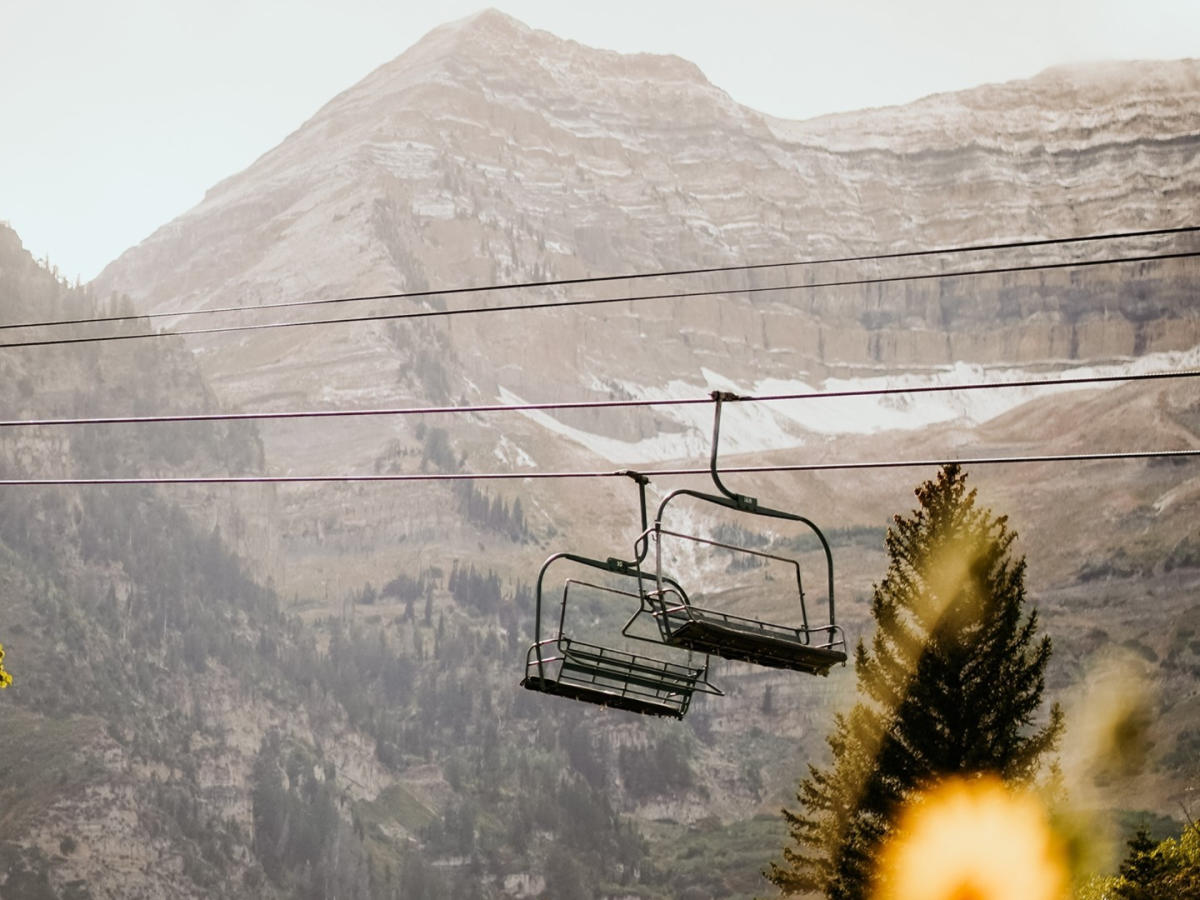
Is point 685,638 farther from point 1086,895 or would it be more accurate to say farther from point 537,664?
point 1086,895

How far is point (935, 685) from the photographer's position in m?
30.2

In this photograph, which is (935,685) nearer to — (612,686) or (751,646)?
(612,686)

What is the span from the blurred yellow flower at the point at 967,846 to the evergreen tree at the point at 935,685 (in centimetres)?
31

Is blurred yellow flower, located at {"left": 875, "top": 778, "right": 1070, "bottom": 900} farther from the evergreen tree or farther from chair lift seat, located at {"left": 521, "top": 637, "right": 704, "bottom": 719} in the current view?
chair lift seat, located at {"left": 521, "top": 637, "right": 704, "bottom": 719}

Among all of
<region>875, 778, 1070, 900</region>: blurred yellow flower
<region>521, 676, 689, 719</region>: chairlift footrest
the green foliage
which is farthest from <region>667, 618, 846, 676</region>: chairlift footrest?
the green foliage

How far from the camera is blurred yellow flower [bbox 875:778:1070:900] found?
1167 inches

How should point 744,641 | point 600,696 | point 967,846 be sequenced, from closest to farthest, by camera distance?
point 744,641 < point 600,696 < point 967,846

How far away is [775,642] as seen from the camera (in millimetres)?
14406

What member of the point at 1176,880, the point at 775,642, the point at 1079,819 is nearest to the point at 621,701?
the point at 775,642

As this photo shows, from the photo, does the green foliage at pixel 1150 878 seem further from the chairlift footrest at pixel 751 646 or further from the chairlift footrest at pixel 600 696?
the chairlift footrest at pixel 751 646

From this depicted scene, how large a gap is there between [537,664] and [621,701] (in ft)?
2.67

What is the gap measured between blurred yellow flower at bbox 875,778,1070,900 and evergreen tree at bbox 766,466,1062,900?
0.31 m

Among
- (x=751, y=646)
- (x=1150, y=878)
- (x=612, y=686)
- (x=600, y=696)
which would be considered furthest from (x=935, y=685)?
(x=751, y=646)

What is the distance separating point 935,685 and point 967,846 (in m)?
2.76
